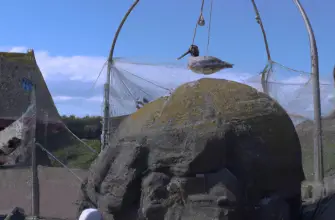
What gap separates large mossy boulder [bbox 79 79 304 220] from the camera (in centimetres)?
504

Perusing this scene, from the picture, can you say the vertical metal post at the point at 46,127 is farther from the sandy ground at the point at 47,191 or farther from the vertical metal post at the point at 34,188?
the vertical metal post at the point at 34,188

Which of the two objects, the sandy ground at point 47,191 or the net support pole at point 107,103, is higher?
the net support pole at point 107,103

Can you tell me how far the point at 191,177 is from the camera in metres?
5.05

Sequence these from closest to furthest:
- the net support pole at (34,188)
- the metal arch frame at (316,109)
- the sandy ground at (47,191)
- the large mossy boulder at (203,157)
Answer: the large mossy boulder at (203,157) → the metal arch frame at (316,109) → the net support pole at (34,188) → the sandy ground at (47,191)

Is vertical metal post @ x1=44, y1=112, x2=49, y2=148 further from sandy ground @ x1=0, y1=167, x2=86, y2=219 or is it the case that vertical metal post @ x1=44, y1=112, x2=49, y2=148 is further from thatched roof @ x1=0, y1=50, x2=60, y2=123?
thatched roof @ x1=0, y1=50, x2=60, y2=123

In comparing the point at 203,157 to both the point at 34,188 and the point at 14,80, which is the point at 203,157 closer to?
the point at 34,188

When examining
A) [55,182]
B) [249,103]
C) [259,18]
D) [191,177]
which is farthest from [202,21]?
[191,177]

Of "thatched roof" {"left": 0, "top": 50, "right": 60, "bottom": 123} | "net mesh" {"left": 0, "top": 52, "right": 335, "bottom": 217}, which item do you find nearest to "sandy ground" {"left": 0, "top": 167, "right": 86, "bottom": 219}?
"net mesh" {"left": 0, "top": 52, "right": 335, "bottom": 217}

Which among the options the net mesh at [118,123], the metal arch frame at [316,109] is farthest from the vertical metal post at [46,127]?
the metal arch frame at [316,109]

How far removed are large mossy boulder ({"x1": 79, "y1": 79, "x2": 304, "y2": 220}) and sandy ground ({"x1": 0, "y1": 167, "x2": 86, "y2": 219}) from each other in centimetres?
409

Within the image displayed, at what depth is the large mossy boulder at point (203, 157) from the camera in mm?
5039

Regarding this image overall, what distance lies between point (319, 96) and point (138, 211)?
11.1 ft

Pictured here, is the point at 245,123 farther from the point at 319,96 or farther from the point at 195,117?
the point at 319,96

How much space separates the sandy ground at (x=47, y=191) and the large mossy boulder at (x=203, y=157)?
409 centimetres
